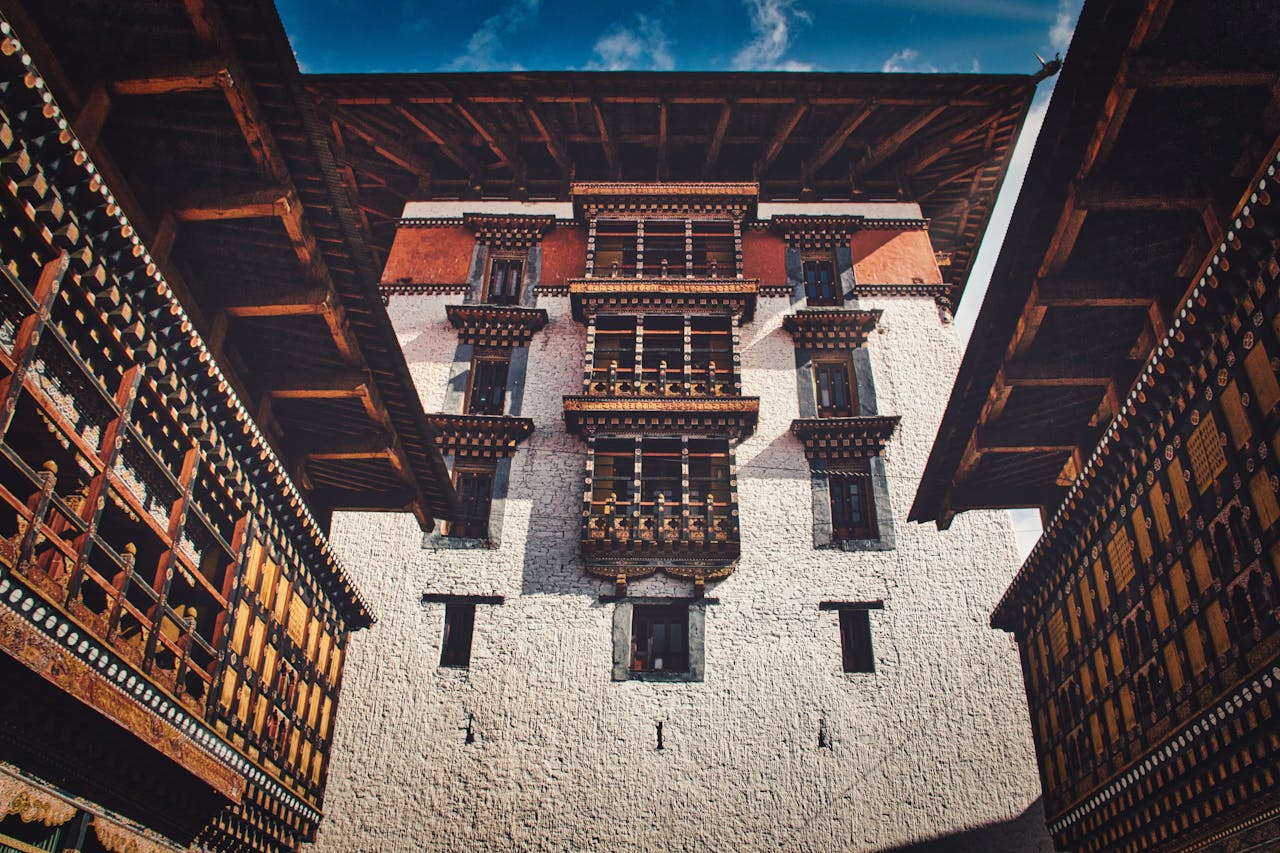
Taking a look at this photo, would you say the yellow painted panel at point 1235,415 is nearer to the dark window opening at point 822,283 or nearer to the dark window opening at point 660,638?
the dark window opening at point 660,638

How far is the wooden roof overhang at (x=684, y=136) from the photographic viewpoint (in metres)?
20.5

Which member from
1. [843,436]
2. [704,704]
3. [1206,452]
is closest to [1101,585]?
[1206,452]

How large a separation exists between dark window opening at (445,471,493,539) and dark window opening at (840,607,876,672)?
6.69m

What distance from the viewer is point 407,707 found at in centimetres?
1470

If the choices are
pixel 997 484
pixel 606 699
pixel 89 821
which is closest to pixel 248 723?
pixel 89 821

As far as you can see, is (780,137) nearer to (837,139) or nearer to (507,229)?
(837,139)

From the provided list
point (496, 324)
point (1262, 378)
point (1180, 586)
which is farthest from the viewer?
point (496, 324)

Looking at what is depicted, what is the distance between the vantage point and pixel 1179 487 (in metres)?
8.21

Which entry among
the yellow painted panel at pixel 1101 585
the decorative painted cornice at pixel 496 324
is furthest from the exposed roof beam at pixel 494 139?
the yellow painted panel at pixel 1101 585

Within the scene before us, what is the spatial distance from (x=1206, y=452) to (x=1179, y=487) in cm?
66

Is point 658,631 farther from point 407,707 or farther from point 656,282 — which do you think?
point 656,282

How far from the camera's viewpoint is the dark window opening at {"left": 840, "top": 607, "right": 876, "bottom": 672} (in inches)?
607

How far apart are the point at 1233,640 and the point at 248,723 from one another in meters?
9.66

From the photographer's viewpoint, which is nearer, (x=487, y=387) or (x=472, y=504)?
(x=472, y=504)
